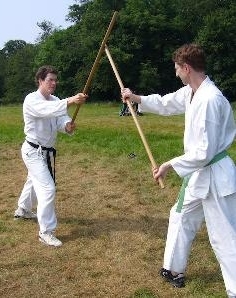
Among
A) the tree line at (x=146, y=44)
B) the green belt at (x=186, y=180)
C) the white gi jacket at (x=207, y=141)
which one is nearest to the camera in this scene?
the white gi jacket at (x=207, y=141)

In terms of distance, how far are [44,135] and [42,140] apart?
65 mm

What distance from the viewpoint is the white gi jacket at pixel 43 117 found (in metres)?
5.45

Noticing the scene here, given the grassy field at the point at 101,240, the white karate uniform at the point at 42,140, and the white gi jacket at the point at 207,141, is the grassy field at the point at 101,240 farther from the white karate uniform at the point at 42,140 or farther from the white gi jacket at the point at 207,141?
the white gi jacket at the point at 207,141

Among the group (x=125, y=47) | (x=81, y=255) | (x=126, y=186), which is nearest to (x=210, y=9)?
(x=125, y=47)

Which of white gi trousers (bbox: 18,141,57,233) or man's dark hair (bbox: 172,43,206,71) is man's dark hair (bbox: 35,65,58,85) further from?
man's dark hair (bbox: 172,43,206,71)

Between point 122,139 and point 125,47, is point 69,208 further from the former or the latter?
point 125,47

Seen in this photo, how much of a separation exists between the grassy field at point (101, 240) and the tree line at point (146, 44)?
31.7m

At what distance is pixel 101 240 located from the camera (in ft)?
18.9

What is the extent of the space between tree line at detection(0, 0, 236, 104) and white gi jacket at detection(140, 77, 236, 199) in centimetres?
3622

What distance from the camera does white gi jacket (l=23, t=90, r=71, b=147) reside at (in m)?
5.45

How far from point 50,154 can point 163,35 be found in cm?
3919

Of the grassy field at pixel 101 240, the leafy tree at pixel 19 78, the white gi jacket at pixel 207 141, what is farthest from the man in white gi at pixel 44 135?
the leafy tree at pixel 19 78

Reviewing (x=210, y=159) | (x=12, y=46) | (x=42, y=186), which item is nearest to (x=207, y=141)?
(x=210, y=159)

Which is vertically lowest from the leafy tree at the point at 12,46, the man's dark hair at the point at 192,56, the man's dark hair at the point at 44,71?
the man's dark hair at the point at 44,71
